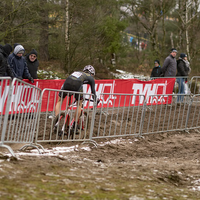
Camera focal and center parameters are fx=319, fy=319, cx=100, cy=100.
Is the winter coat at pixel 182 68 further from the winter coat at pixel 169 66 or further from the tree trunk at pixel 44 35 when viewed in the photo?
the tree trunk at pixel 44 35

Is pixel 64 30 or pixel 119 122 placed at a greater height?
pixel 64 30

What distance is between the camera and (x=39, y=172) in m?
4.12

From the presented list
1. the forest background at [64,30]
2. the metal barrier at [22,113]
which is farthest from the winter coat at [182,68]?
the metal barrier at [22,113]

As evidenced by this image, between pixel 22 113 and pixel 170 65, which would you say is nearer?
pixel 22 113

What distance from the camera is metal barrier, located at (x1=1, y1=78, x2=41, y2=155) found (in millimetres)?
5543

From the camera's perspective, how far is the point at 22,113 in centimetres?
577

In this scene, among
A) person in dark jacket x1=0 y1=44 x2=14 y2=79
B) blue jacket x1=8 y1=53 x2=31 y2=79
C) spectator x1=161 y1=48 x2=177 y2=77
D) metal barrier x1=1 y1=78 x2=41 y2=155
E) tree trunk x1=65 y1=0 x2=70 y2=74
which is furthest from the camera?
tree trunk x1=65 y1=0 x2=70 y2=74

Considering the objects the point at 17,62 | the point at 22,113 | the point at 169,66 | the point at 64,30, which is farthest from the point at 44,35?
the point at 22,113

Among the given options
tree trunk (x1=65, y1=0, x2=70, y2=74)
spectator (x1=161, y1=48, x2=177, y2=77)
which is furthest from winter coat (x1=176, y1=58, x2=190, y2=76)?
tree trunk (x1=65, y1=0, x2=70, y2=74)

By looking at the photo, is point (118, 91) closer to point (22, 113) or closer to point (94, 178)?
point (22, 113)

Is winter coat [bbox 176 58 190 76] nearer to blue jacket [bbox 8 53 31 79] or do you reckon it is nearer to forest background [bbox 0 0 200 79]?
forest background [bbox 0 0 200 79]

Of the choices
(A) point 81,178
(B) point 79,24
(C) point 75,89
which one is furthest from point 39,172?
(B) point 79,24

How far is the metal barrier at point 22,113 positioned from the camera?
5.54 meters

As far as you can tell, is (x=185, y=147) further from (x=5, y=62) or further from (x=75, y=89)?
(x=5, y=62)
